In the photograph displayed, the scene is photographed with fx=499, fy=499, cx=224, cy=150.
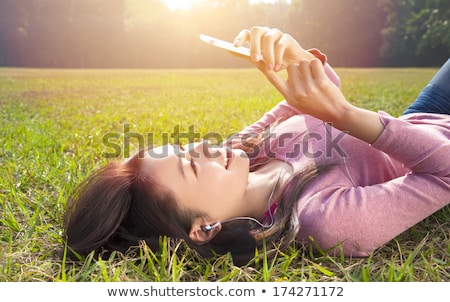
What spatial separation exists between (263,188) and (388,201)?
358 mm

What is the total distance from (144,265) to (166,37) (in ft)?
33.5

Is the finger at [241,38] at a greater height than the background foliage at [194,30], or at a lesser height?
greater

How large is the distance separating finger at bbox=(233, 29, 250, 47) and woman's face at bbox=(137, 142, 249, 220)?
1.06 ft

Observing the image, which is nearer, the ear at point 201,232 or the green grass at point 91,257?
the green grass at point 91,257

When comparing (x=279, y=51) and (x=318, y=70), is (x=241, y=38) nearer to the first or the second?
(x=279, y=51)

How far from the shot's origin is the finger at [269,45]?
1.38 meters

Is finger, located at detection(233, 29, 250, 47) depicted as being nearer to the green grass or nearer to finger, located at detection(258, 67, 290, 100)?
finger, located at detection(258, 67, 290, 100)

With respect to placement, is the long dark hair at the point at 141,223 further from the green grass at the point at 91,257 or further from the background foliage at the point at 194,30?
the background foliage at the point at 194,30

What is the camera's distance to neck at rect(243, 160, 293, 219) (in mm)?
1434

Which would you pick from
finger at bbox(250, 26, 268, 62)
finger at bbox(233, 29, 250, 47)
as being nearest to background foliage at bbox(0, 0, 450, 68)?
finger at bbox(233, 29, 250, 47)

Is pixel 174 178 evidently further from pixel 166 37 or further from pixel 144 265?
pixel 166 37

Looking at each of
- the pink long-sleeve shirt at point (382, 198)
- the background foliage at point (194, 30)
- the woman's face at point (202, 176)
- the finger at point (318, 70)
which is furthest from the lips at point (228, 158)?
the background foliage at point (194, 30)
